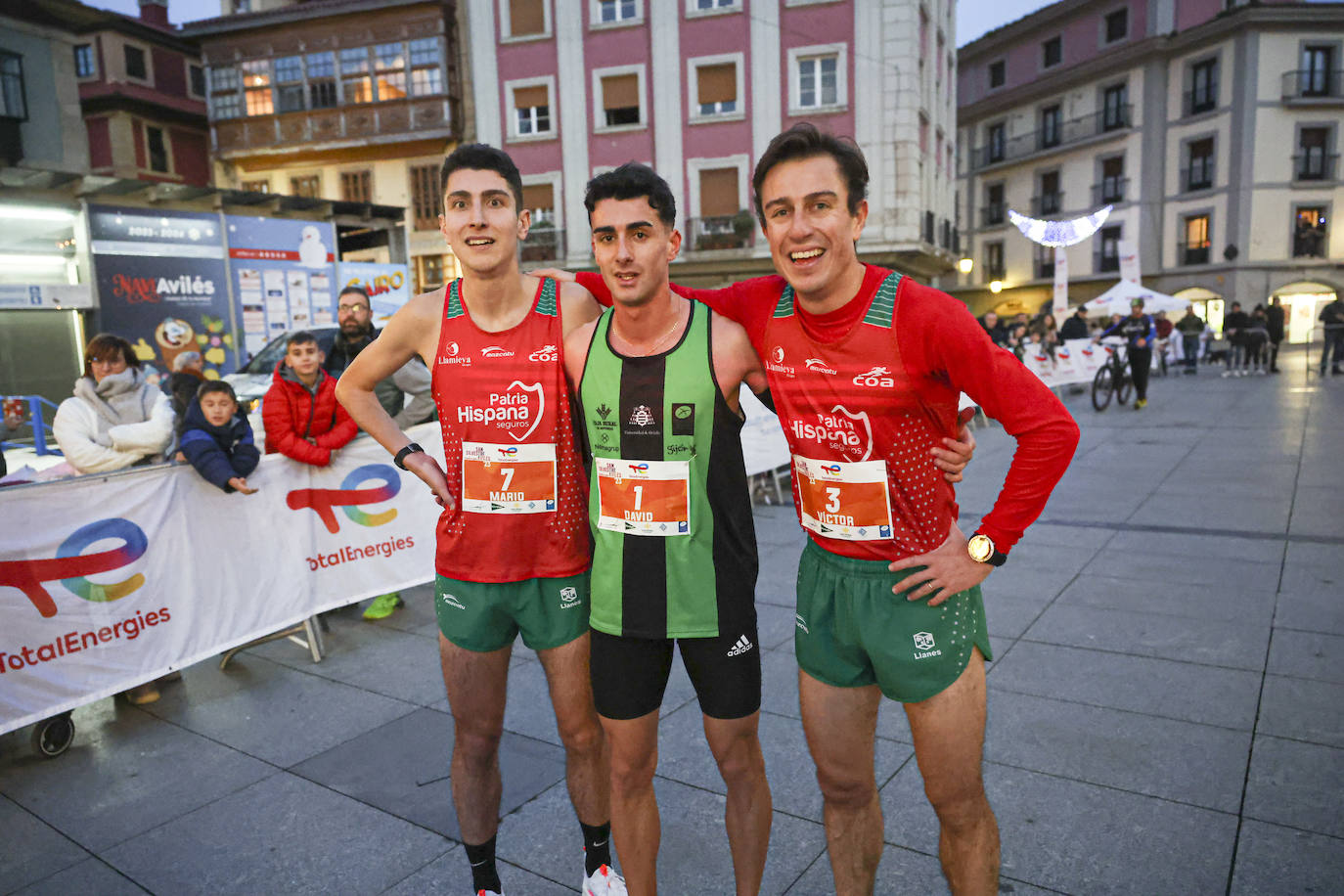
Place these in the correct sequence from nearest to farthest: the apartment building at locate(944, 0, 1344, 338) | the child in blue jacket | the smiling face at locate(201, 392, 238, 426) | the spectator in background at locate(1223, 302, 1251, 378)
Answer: the child in blue jacket → the smiling face at locate(201, 392, 238, 426) → the spectator in background at locate(1223, 302, 1251, 378) → the apartment building at locate(944, 0, 1344, 338)

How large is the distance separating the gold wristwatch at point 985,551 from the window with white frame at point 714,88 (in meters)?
26.8

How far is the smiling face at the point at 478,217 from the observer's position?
250cm

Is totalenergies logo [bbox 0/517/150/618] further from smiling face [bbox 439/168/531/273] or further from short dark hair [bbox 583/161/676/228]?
short dark hair [bbox 583/161/676/228]

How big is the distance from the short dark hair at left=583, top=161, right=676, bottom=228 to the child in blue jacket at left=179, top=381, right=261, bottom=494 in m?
3.21

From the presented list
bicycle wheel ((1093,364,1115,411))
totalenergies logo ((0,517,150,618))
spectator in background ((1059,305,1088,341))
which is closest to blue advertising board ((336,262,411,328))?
totalenergies logo ((0,517,150,618))

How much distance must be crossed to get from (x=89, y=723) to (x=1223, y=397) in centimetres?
1840

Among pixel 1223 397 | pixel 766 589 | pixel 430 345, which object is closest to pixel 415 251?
pixel 1223 397

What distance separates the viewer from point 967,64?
45.1 metres

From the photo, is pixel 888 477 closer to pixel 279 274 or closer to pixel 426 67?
pixel 279 274

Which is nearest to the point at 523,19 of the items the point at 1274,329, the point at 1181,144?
the point at 1274,329

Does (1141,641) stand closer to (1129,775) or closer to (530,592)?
(1129,775)

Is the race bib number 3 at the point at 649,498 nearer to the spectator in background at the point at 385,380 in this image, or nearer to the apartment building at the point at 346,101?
the spectator in background at the point at 385,380

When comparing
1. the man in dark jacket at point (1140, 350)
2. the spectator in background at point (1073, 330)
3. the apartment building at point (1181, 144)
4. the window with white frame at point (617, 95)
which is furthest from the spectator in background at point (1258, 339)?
the window with white frame at point (617, 95)

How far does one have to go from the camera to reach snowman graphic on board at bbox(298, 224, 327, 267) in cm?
1533
